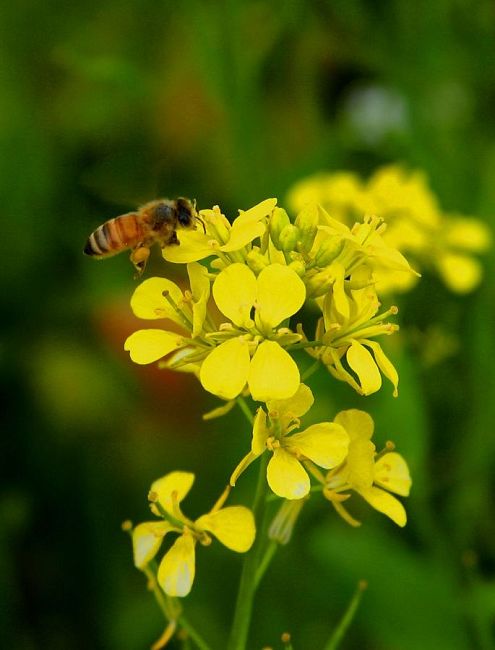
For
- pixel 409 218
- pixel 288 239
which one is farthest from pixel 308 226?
pixel 409 218

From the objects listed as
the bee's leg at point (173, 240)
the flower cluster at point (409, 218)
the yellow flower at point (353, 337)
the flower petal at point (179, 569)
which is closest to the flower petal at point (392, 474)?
the yellow flower at point (353, 337)

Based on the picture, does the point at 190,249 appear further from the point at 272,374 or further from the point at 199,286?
the point at 272,374

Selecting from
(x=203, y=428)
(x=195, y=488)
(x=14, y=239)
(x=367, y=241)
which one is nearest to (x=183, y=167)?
(x=14, y=239)

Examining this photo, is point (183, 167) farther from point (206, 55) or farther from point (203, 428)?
point (203, 428)

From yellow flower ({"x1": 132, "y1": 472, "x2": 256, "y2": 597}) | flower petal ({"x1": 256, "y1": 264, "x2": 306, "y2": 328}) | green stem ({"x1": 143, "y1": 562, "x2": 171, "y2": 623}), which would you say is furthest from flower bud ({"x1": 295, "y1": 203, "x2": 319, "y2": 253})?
green stem ({"x1": 143, "y1": 562, "x2": 171, "y2": 623})

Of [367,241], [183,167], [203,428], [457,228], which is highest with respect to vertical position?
[183,167]

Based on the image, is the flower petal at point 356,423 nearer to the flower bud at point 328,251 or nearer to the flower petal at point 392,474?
the flower petal at point 392,474

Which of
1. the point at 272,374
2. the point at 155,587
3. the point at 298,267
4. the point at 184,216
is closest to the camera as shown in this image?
the point at 272,374
